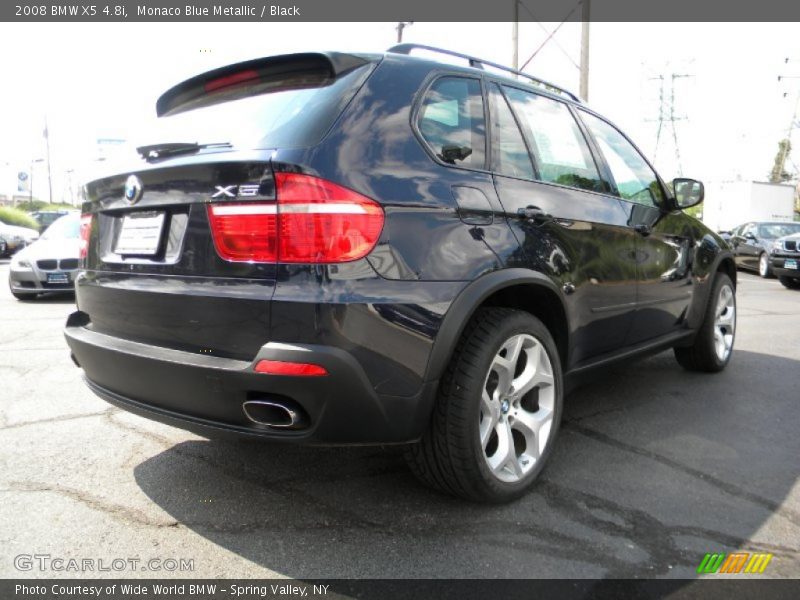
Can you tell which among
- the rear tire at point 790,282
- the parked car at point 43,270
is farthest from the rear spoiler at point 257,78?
the rear tire at point 790,282

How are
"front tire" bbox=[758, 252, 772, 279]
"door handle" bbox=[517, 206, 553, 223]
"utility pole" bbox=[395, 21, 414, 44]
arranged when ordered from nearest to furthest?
"door handle" bbox=[517, 206, 553, 223] < "front tire" bbox=[758, 252, 772, 279] < "utility pole" bbox=[395, 21, 414, 44]

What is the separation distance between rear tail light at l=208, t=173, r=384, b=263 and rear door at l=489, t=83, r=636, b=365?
2.49 feet

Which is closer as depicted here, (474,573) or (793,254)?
(474,573)

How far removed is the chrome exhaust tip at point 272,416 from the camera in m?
2.03

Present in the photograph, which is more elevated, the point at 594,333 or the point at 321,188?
the point at 321,188

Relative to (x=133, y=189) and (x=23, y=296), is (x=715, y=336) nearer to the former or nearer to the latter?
(x=133, y=189)

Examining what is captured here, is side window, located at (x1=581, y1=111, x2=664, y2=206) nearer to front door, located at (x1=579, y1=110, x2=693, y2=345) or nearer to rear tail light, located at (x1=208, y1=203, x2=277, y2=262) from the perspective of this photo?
front door, located at (x1=579, y1=110, x2=693, y2=345)

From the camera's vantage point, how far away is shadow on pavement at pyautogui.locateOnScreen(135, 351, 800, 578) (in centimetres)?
218

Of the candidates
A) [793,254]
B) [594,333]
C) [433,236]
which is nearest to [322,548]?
[433,236]

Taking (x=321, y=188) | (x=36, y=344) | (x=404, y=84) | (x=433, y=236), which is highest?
(x=404, y=84)

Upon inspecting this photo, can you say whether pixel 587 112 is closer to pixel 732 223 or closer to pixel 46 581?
pixel 46 581

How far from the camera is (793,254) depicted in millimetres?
12820

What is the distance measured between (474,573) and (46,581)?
4.58ft

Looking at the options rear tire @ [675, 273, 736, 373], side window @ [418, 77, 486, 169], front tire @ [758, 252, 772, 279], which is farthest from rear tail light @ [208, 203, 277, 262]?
front tire @ [758, 252, 772, 279]
